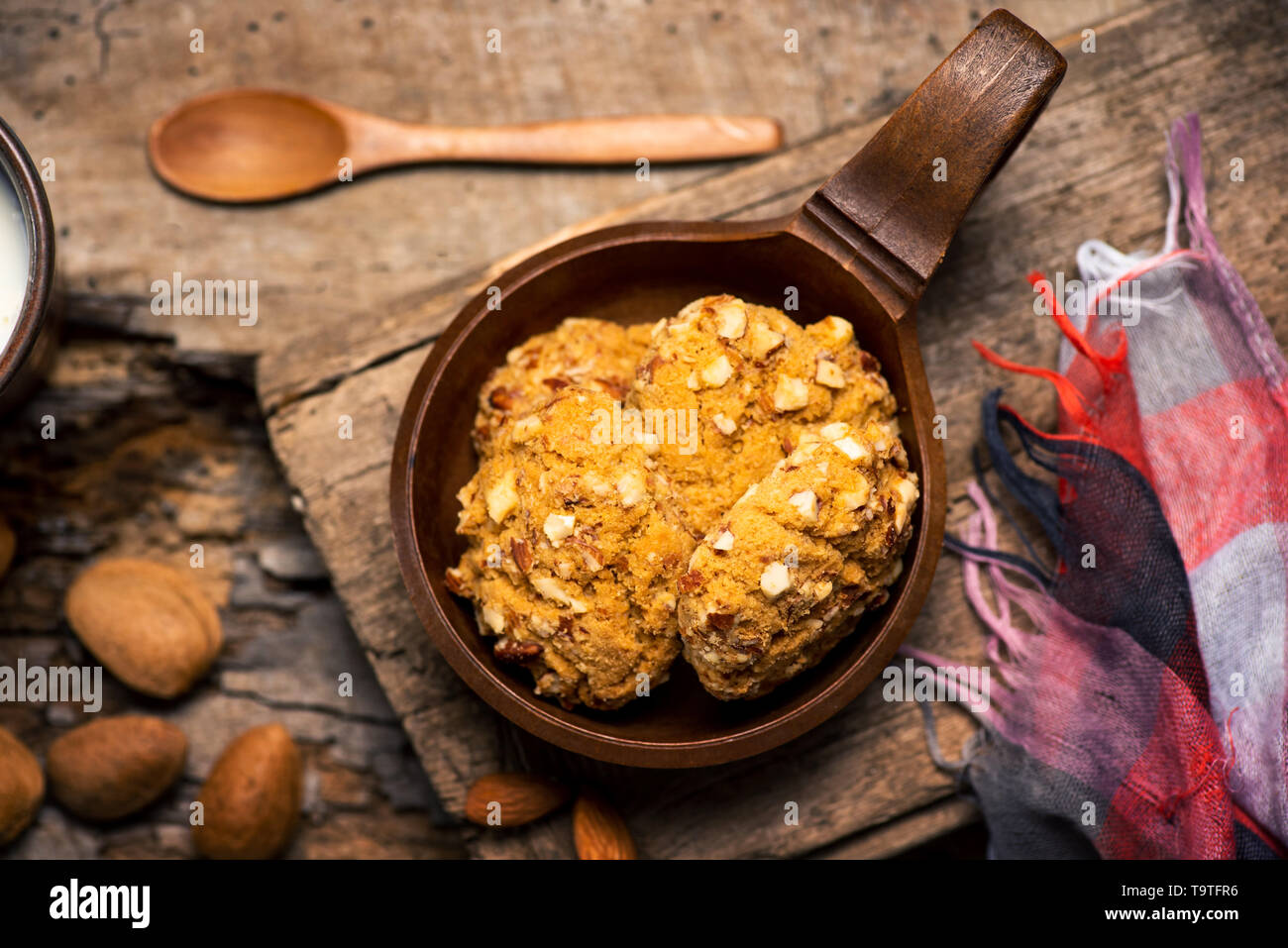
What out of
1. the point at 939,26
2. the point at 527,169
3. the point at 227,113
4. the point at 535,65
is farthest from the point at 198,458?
the point at 939,26

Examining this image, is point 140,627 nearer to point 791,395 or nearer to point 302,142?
point 302,142

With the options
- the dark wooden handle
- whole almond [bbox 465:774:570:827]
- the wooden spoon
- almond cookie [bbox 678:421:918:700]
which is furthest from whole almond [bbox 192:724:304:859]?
the dark wooden handle

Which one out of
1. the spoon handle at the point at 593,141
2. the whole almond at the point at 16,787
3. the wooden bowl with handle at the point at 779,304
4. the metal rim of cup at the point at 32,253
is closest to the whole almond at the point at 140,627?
the whole almond at the point at 16,787

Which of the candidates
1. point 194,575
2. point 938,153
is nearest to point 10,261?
point 194,575

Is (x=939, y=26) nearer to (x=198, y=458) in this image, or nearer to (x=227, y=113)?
(x=227, y=113)

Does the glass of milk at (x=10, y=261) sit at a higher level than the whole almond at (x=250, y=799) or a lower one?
higher

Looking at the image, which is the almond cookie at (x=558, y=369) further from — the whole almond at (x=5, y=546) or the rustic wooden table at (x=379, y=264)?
the whole almond at (x=5, y=546)
